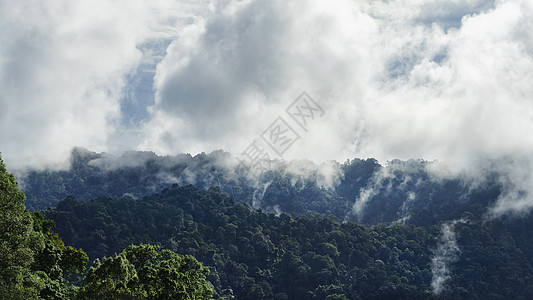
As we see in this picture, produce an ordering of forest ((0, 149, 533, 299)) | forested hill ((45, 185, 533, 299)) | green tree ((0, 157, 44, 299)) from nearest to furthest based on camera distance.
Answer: green tree ((0, 157, 44, 299))
forest ((0, 149, 533, 299))
forested hill ((45, 185, 533, 299))

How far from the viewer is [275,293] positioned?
407ft

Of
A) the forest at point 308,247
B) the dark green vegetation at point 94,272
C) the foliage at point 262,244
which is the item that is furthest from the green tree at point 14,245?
the foliage at point 262,244

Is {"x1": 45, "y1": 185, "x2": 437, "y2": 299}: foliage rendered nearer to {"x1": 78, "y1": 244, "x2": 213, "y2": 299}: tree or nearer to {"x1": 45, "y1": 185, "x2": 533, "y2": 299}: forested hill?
{"x1": 45, "y1": 185, "x2": 533, "y2": 299}: forested hill

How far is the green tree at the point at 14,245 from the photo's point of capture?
3206 cm

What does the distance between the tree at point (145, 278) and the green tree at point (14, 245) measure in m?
3.73

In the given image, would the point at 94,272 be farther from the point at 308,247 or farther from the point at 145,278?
the point at 308,247

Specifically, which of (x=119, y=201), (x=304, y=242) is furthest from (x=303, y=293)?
(x=119, y=201)

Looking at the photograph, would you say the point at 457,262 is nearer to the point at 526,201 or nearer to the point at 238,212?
the point at 526,201

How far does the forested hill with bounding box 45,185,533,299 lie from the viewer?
124688 millimetres

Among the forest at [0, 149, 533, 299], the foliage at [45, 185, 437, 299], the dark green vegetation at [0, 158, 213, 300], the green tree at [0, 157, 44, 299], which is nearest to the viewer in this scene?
the green tree at [0, 157, 44, 299]

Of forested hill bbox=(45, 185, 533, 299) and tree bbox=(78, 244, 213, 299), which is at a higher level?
forested hill bbox=(45, 185, 533, 299)

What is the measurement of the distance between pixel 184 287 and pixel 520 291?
119616 millimetres

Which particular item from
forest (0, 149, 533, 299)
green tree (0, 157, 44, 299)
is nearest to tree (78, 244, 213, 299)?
green tree (0, 157, 44, 299)

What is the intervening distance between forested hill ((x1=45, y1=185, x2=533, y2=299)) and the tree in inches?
3115
